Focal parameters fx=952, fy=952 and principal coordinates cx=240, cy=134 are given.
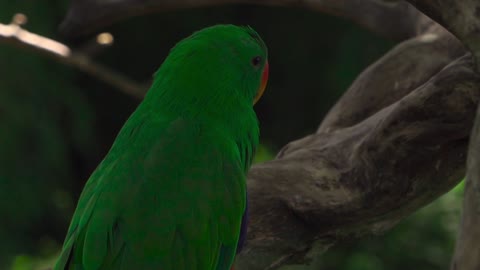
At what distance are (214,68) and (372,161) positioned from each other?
0.46 m

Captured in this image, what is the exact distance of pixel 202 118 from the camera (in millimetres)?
1932

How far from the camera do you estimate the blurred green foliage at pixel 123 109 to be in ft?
13.1

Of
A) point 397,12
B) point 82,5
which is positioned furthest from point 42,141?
point 397,12

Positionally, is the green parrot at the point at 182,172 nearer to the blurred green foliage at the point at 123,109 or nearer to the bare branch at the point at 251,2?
the bare branch at the point at 251,2

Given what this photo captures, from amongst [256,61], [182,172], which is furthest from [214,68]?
[182,172]

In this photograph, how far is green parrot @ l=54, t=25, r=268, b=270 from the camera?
181cm

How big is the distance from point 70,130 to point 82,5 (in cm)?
183

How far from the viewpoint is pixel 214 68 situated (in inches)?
76.7

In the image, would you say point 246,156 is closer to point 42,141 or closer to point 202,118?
point 202,118

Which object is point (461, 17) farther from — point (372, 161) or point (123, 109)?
point (123, 109)

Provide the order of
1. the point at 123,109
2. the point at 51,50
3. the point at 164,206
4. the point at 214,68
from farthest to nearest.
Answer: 1. the point at 123,109
2. the point at 51,50
3. the point at 214,68
4. the point at 164,206

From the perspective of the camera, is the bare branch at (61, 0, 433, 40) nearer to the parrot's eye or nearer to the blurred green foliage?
the parrot's eye

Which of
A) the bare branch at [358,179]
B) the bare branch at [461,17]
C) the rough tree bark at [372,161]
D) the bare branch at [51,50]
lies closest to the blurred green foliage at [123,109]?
the bare branch at [51,50]

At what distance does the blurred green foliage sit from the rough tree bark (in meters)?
1.50
